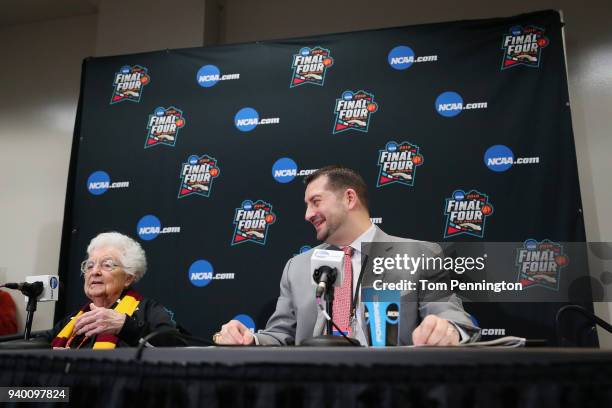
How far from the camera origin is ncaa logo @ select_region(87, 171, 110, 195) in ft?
10.6

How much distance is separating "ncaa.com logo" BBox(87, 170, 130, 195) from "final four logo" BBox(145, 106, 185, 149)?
28 cm

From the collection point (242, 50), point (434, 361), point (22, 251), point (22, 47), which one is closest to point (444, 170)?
point (242, 50)

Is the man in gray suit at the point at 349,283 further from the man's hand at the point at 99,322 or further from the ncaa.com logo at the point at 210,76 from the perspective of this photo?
the ncaa.com logo at the point at 210,76

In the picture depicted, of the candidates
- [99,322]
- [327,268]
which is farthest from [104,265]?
[327,268]

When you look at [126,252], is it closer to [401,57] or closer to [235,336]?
[235,336]

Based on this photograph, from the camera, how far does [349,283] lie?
2.06m

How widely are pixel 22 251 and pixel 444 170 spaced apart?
9.61 ft

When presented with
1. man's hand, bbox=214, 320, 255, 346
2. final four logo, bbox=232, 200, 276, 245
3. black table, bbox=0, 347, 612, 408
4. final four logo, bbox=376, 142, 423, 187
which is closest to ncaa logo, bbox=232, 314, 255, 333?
final four logo, bbox=232, 200, 276, 245

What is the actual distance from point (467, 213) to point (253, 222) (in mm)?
1135

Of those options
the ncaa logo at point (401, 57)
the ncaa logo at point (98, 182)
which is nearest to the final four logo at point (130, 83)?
the ncaa logo at point (98, 182)

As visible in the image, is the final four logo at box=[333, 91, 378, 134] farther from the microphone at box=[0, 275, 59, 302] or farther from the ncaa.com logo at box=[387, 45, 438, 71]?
the microphone at box=[0, 275, 59, 302]

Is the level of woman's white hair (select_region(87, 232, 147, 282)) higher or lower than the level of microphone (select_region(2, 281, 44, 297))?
higher

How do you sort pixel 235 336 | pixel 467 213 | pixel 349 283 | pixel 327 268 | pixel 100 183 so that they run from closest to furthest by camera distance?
pixel 327 268
pixel 235 336
pixel 349 283
pixel 467 213
pixel 100 183

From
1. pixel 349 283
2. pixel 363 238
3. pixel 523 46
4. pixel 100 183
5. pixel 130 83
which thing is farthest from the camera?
pixel 130 83
